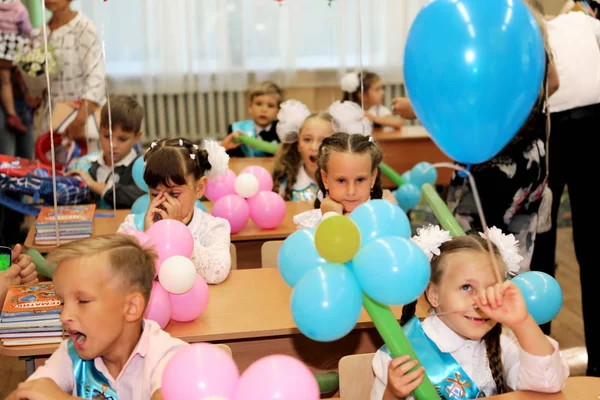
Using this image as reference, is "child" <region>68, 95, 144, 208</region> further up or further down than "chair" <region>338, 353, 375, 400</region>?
further up

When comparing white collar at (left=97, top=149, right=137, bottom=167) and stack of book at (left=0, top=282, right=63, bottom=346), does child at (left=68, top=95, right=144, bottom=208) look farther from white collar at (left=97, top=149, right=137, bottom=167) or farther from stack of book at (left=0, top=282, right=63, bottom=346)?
stack of book at (left=0, top=282, right=63, bottom=346)

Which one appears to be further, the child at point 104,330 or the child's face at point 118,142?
the child's face at point 118,142

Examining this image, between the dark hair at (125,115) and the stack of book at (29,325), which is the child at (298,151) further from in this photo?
the stack of book at (29,325)

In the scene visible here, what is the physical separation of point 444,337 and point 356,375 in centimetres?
24

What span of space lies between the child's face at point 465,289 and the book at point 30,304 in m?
1.06

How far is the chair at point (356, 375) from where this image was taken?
1.97 meters

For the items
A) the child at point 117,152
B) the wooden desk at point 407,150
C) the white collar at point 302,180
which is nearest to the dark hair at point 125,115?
the child at point 117,152

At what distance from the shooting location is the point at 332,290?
1.54 m

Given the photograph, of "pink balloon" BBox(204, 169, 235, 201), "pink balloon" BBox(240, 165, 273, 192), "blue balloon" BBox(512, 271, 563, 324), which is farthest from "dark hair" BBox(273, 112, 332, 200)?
"blue balloon" BBox(512, 271, 563, 324)

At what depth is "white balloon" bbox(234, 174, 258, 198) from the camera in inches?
134

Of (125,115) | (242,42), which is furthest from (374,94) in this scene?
(125,115)

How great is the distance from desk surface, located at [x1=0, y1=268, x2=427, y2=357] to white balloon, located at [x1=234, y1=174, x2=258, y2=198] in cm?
81

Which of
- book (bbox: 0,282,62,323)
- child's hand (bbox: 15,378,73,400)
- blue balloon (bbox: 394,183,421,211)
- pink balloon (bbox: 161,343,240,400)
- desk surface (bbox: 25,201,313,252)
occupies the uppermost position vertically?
pink balloon (bbox: 161,343,240,400)

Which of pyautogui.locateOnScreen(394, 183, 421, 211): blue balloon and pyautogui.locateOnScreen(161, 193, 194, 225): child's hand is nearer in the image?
pyautogui.locateOnScreen(161, 193, 194, 225): child's hand
